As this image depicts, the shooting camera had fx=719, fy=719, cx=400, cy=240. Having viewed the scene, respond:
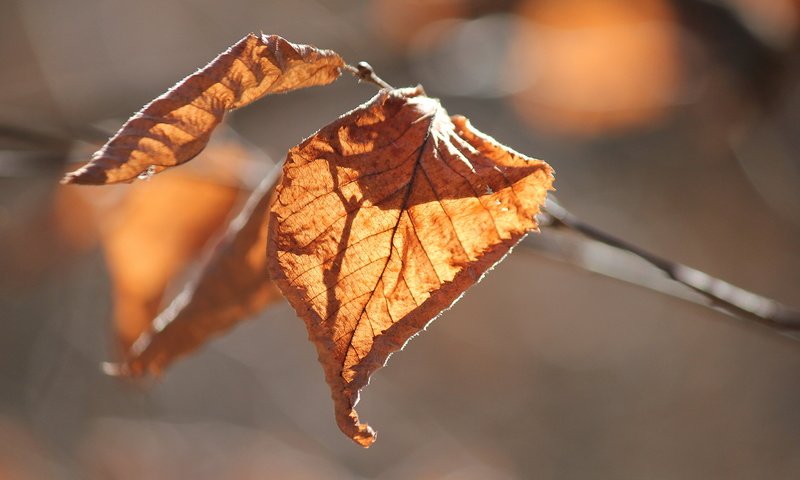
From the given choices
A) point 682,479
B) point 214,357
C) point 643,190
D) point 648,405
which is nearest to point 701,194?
point 643,190

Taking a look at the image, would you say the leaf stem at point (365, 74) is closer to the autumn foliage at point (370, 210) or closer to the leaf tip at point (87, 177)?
the autumn foliage at point (370, 210)

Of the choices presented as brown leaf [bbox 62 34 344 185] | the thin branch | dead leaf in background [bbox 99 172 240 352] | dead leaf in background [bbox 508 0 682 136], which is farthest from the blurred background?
brown leaf [bbox 62 34 344 185]

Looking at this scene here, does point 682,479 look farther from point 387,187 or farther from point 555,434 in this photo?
point 387,187

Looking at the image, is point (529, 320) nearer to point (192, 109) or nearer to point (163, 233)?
point (163, 233)

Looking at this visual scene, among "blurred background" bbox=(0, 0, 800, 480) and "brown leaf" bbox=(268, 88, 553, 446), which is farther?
"blurred background" bbox=(0, 0, 800, 480)

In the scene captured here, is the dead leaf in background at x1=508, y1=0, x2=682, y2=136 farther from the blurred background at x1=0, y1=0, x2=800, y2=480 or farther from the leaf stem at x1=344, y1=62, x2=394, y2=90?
the leaf stem at x1=344, y1=62, x2=394, y2=90

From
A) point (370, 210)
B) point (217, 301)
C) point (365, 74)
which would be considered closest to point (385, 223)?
point (370, 210)
